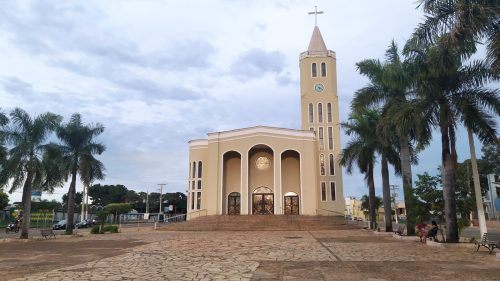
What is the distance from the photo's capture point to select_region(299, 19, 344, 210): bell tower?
139 feet

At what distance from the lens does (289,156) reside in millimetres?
42312

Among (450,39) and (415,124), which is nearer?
(450,39)

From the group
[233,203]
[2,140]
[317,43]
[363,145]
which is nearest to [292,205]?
[233,203]

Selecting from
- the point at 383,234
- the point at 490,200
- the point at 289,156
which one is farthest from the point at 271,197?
the point at 490,200

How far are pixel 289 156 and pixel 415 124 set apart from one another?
86.7 ft

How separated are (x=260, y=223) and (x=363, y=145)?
1101 centimetres

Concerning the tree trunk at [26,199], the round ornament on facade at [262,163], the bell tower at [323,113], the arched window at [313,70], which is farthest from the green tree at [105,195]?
the tree trunk at [26,199]

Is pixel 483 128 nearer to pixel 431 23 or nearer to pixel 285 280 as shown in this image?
pixel 431 23

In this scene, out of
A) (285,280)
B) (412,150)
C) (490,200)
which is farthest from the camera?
(490,200)

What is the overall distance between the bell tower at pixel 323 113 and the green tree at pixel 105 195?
2102 inches

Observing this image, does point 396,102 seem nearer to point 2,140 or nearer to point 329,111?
point 2,140

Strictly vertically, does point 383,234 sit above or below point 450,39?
below

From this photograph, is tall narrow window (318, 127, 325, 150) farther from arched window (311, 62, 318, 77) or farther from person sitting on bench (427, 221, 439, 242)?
person sitting on bench (427, 221, 439, 242)

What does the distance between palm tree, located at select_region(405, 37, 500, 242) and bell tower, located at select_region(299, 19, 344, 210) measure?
991 inches
